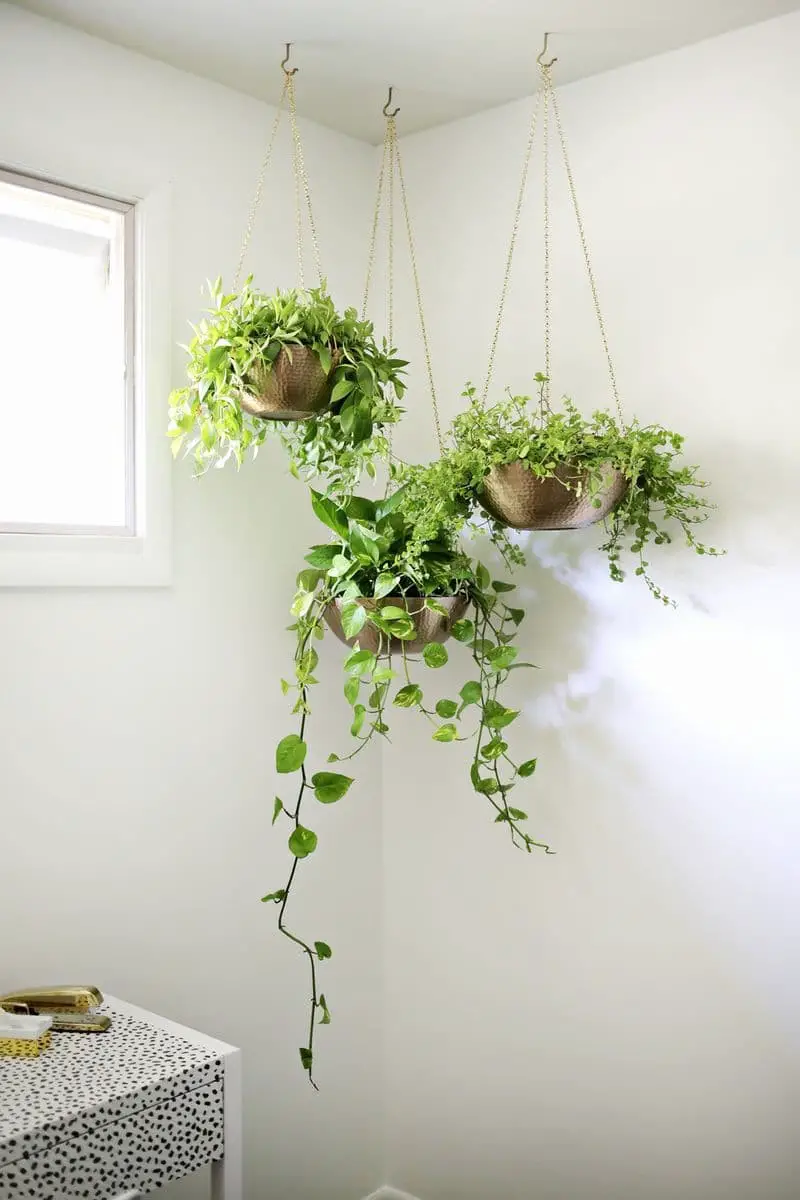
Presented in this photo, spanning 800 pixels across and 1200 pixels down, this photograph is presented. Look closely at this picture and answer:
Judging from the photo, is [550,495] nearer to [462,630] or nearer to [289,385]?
[462,630]

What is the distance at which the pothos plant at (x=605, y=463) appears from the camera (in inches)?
72.4

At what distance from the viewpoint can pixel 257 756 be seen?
7.57ft

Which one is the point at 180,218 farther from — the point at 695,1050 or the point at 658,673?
the point at 695,1050

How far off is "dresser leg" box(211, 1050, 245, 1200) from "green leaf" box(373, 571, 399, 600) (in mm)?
782

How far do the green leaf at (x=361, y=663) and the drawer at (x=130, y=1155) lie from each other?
71cm

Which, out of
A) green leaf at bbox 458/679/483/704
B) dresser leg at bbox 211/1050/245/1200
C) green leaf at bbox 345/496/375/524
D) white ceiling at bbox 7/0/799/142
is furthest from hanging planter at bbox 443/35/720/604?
dresser leg at bbox 211/1050/245/1200

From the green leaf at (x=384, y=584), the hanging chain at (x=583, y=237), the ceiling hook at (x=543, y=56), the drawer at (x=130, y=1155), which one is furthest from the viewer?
the hanging chain at (x=583, y=237)

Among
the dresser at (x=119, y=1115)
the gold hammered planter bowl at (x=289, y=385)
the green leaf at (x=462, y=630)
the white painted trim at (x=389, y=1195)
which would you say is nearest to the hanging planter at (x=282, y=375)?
the gold hammered planter bowl at (x=289, y=385)

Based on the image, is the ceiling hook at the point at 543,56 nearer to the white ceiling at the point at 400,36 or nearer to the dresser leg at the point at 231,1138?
the white ceiling at the point at 400,36

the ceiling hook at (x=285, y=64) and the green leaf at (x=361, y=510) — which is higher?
the ceiling hook at (x=285, y=64)

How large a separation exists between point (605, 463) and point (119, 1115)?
123 cm

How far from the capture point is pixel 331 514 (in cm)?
208

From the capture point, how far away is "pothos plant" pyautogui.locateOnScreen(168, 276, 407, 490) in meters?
1.84

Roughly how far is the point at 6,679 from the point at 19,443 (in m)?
0.43
